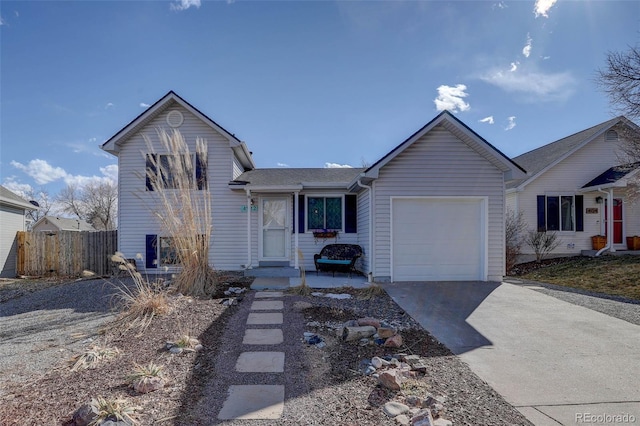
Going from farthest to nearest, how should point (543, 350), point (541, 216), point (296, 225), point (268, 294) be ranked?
point (541, 216), point (296, 225), point (268, 294), point (543, 350)

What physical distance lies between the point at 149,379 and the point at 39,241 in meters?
12.6

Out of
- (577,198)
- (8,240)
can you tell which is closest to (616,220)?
(577,198)

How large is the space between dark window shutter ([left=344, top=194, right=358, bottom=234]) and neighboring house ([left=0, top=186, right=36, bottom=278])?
40.7ft

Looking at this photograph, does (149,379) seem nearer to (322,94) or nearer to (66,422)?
(66,422)

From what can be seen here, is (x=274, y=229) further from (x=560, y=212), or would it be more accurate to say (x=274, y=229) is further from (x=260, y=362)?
(x=560, y=212)

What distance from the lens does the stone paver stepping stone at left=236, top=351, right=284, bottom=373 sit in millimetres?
3312

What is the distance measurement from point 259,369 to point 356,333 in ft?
4.14

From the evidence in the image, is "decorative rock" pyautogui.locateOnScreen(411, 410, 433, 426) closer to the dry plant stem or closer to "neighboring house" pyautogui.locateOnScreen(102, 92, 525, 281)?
the dry plant stem

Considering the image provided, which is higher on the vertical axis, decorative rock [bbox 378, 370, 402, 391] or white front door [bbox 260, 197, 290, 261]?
white front door [bbox 260, 197, 290, 261]

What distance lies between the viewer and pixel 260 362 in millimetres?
3500

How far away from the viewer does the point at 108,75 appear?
9320 millimetres

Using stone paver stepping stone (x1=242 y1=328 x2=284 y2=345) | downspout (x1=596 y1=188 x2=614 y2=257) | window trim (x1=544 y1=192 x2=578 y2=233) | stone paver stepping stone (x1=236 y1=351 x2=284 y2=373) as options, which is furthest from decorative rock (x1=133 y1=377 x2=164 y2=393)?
downspout (x1=596 y1=188 x2=614 y2=257)

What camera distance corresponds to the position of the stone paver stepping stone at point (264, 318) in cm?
491

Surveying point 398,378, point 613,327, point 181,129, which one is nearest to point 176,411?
point 398,378
